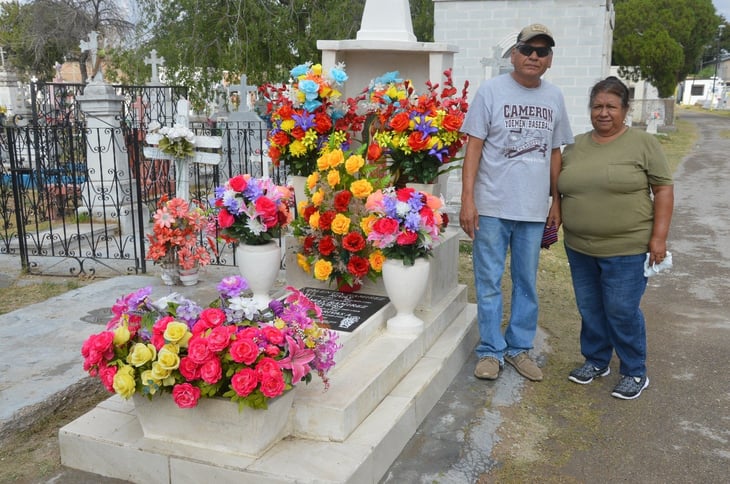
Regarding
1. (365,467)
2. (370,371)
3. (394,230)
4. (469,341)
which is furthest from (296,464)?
(469,341)

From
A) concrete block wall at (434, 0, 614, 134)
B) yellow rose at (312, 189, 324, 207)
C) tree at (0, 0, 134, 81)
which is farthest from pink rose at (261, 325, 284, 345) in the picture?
tree at (0, 0, 134, 81)

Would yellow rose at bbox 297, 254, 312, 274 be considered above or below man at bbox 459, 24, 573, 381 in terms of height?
below

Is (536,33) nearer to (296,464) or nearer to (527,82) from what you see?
(527,82)

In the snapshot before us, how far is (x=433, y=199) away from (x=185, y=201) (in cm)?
263

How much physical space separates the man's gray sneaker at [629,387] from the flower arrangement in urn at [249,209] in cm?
214

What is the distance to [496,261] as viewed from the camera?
3791 mm

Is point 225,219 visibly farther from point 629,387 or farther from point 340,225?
point 629,387

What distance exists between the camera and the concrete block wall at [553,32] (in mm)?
12742

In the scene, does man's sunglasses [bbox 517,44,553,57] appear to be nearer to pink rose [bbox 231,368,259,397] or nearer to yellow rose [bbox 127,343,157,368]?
pink rose [bbox 231,368,259,397]

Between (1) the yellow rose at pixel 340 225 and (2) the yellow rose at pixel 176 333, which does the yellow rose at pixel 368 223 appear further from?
(2) the yellow rose at pixel 176 333

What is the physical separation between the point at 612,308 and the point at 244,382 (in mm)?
2115

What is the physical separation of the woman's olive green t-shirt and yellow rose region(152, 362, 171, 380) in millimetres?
2251

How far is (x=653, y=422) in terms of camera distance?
11.4 feet

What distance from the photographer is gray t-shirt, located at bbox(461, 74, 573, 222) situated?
3.61m
